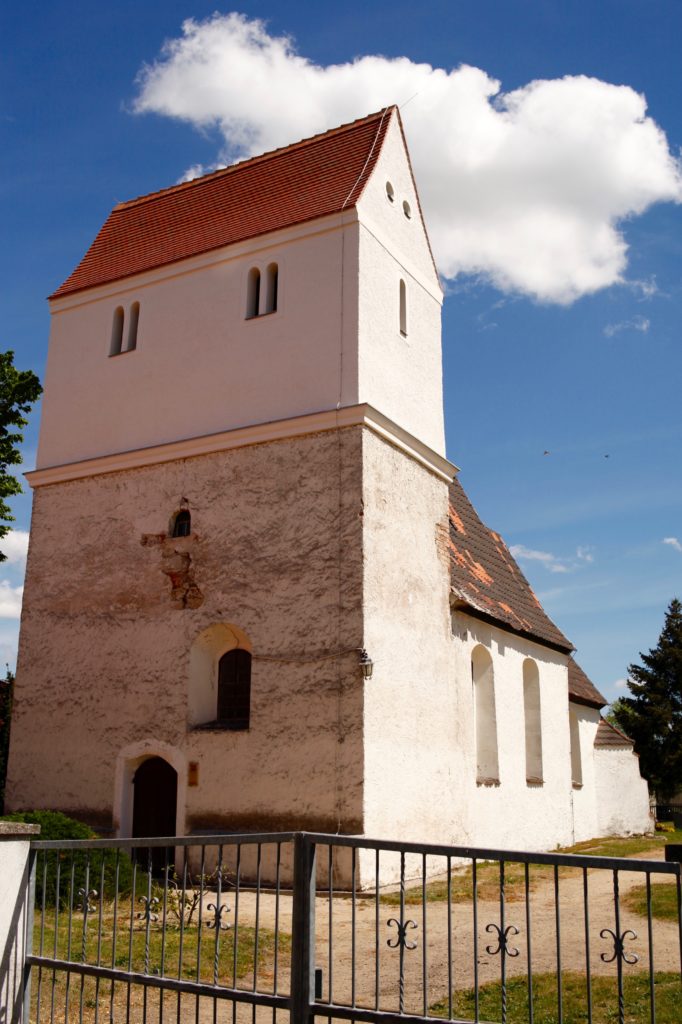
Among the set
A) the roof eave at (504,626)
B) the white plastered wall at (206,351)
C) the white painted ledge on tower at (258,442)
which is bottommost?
the roof eave at (504,626)

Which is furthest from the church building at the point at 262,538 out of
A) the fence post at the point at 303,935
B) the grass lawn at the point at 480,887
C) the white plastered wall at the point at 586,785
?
the fence post at the point at 303,935

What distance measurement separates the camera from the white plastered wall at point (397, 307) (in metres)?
15.7

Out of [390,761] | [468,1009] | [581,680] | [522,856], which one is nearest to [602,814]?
[581,680]

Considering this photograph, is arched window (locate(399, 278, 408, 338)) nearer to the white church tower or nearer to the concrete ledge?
the white church tower

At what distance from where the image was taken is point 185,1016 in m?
7.10

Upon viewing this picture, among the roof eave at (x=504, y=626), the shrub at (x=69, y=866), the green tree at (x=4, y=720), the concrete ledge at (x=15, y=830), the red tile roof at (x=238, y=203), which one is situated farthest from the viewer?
the green tree at (x=4, y=720)

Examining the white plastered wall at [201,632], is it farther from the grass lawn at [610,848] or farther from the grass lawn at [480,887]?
the grass lawn at [610,848]

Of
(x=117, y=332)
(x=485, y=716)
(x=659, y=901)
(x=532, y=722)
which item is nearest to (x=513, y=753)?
(x=485, y=716)

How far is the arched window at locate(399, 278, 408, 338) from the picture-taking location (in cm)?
Result: 1705

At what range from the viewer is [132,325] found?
59.1ft

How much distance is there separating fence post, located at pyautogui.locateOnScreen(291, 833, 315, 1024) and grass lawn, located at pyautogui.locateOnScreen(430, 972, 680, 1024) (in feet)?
8.40

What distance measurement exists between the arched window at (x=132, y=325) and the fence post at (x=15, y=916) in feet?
42.8

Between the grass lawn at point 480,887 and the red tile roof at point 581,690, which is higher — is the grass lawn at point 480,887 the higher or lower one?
the lower one


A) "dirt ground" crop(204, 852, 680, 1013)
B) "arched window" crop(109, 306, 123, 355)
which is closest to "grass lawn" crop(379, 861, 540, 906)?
"dirt ground" crop(204, 852, 680, 1013)
